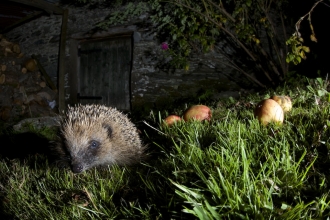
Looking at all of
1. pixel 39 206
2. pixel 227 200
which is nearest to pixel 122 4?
pixel 39 206

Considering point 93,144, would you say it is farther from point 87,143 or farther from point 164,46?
point 164,46

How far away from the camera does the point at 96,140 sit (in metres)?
2.96

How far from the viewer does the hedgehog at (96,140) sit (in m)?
2.82

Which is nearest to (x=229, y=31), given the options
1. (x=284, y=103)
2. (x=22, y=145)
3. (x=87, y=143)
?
(x=284, y=103)

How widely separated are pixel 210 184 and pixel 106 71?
28.0 feet

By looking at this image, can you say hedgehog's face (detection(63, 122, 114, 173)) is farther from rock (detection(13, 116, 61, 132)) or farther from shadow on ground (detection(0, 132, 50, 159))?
rock (detection(13, 116, 61, 132))

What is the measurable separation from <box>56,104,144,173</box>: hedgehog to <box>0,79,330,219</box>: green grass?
0.65 feet

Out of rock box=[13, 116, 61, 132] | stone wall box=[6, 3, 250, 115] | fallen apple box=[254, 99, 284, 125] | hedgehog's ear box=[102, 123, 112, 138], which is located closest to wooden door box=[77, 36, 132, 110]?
stone wall box=[6, 3, 250, 115]

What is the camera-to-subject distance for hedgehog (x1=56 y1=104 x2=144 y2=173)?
2822 mm

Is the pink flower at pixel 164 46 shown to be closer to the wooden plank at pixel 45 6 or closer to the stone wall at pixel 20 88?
the wooden plank at pixel 45 6

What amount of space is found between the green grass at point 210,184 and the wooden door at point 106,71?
6.40m

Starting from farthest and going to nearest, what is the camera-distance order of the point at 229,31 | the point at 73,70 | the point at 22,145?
the point at 73,70, the point at 229,31, the point at 22,145

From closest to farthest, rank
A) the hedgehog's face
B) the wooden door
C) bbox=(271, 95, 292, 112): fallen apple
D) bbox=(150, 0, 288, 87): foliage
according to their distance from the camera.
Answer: the hedgehog's face < bbox=(271, 95, 292, 112): fallen apple < bbox=(150, 0, 288, 87): foliage < the wooden door

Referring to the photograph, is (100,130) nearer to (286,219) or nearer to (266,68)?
(286,219)
